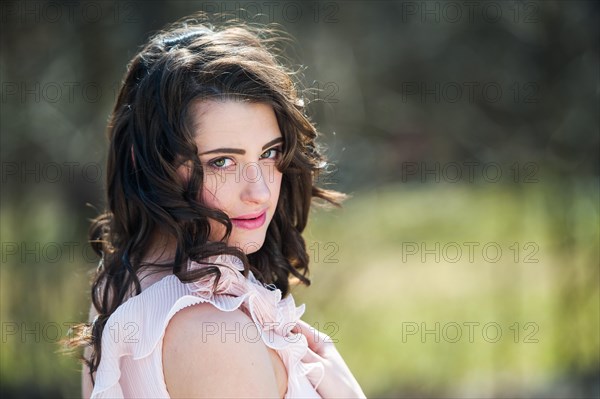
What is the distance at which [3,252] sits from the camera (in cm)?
373

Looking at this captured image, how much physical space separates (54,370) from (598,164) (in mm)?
2940

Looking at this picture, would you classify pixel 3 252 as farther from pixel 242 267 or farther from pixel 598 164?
pixel 598 164

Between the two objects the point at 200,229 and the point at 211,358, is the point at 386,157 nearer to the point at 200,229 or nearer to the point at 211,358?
the point at 200,229

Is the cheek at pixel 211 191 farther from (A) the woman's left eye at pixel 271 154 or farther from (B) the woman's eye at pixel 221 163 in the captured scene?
(A) the woman's left eye at pixel 271 154

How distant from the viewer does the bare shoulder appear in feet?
4.74

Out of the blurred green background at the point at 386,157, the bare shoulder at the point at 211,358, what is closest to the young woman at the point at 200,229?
the bare shoulder at the point at 211,358

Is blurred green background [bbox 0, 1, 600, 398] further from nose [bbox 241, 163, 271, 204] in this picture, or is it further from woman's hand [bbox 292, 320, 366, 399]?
nose [bbox 241, 163, 271, 204]

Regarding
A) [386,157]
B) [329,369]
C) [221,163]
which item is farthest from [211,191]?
[386,157]

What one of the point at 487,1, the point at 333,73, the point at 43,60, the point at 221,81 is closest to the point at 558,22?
the point at 487,1

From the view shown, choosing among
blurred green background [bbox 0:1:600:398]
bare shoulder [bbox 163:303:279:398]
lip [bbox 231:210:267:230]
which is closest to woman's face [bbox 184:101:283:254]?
lip [bbox 231:210:267:230]

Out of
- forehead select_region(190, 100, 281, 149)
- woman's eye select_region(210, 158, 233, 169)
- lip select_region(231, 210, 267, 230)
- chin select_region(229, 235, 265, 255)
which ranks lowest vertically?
chin select_region(229, 235, 265, 255)

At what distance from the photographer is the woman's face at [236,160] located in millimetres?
1610

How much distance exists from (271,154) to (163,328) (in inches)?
19.0

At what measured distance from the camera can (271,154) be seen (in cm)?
175
